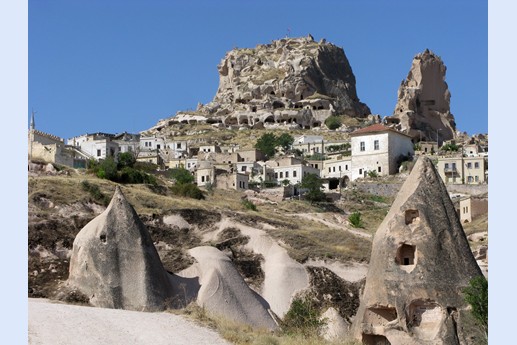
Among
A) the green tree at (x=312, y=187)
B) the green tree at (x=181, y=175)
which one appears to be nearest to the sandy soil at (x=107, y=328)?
the green tree at (x=312, y=187)

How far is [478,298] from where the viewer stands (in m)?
26.2

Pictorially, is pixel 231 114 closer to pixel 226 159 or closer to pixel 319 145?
pixel 319 145

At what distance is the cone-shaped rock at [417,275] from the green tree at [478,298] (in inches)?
19.0

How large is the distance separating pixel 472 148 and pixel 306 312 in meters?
71.7

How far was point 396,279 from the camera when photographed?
1088 inches

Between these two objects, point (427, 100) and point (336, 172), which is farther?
point (427, 100)

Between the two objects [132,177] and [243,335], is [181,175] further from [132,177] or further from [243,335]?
[243,335]

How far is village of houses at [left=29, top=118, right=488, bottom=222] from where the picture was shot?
8452cm

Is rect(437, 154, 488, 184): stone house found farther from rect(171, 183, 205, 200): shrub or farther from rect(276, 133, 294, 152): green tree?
rect(276, 133, 294, 152): green tree

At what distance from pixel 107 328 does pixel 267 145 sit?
89.1 meters

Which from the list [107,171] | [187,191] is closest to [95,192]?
[107,171]

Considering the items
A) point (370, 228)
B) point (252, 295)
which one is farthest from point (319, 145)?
point (252, 295)

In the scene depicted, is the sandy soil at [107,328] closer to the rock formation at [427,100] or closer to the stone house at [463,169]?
→ the stone house at [463,169]

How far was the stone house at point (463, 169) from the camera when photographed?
86438 mm
